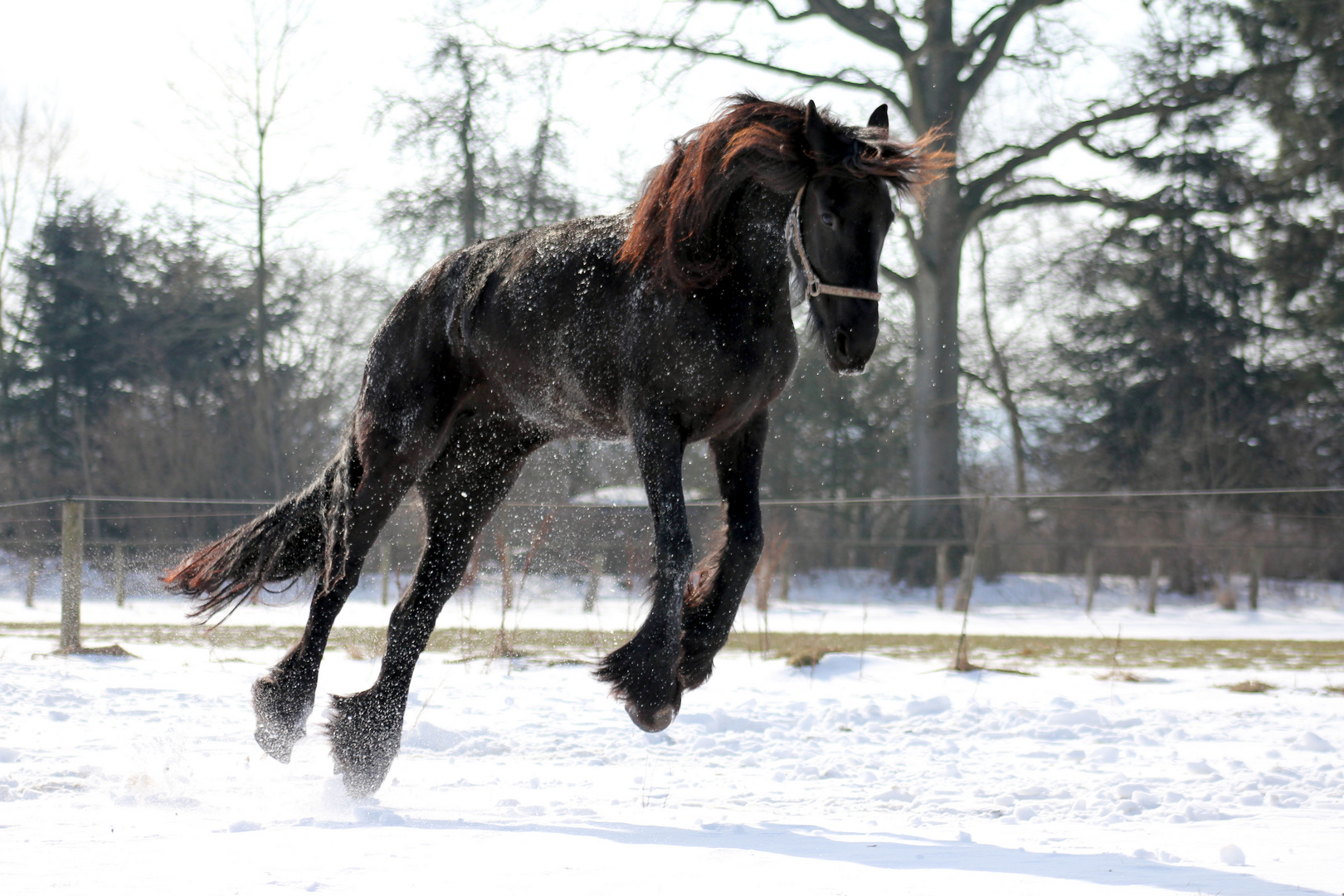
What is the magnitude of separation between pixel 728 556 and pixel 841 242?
3.52 feet

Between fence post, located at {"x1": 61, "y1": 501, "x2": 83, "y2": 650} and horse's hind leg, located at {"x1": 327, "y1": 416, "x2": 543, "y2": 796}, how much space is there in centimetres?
525

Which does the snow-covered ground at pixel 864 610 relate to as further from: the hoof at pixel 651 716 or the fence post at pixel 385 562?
the hoof at pixel 651 716

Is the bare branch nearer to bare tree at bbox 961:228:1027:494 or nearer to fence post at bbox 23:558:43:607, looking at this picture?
bare tree at bbox 961:228:1027:494

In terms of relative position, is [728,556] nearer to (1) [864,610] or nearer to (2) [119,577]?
(1) [864,610]

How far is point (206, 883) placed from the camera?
8.23 ft

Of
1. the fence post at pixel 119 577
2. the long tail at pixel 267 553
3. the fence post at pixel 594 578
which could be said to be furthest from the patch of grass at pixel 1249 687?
the fence post at pixel 119 577

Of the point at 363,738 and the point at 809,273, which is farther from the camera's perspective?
the point at 363,738

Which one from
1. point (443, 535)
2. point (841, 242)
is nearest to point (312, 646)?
point (443, 535)

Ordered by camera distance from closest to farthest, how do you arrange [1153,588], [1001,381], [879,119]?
[879,119]
[1153,588]
[1001,381]

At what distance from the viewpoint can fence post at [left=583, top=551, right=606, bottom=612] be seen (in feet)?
33.5

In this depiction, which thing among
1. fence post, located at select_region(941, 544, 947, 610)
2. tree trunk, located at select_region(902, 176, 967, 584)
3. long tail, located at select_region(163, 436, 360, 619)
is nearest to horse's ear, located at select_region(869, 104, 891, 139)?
long tail, located at select_region(163, 436, 360, 619)

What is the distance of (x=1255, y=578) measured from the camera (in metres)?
17.0

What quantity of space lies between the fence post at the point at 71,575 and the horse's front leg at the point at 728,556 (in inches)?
260

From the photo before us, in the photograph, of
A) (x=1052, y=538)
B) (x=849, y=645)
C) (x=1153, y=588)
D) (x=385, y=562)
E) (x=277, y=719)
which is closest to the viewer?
(x=277, y=719)
